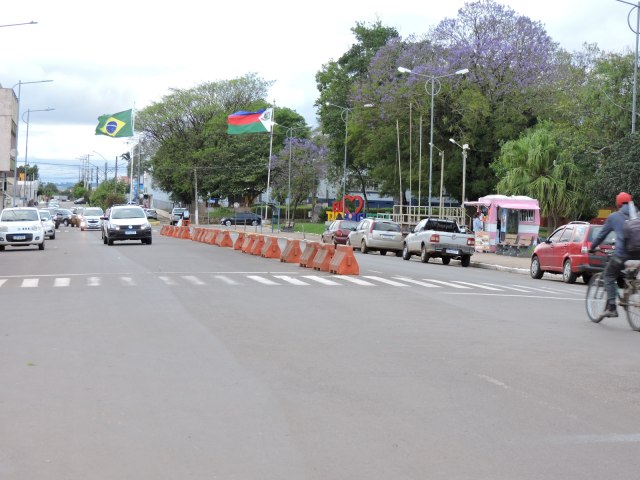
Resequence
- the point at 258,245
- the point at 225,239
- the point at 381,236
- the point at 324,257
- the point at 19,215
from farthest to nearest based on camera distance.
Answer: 1. the point at 225,239
2. the point at 381,236
3. the point at 19,215
4. the point at 258,245
5. the point at 324,257

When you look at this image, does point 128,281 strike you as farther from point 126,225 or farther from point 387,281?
point 126,225

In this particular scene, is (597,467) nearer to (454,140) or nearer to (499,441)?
(499,441)

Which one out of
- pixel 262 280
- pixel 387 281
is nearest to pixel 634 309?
pixel 387 281

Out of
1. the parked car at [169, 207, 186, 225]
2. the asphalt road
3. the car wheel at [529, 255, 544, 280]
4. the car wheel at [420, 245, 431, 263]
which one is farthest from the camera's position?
the parked car at [169, 207, 186, 225]

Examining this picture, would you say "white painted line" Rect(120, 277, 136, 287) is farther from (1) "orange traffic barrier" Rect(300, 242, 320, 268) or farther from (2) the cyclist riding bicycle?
(2) the cyclist riding bicycle

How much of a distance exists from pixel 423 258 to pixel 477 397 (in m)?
28.1

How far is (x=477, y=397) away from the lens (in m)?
8.14

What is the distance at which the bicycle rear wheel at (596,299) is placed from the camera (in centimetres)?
1402

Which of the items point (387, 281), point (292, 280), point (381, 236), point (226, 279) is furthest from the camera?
point (381, 236)

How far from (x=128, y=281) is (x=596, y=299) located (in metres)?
10.7

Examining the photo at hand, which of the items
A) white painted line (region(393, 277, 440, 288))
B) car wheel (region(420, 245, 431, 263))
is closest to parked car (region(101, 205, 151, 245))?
car wheel (region(420, 245, 431, 263))

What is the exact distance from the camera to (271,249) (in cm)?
3266

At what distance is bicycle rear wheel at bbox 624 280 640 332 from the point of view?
13.4m

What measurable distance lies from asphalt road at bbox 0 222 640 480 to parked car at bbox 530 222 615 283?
8802mm
